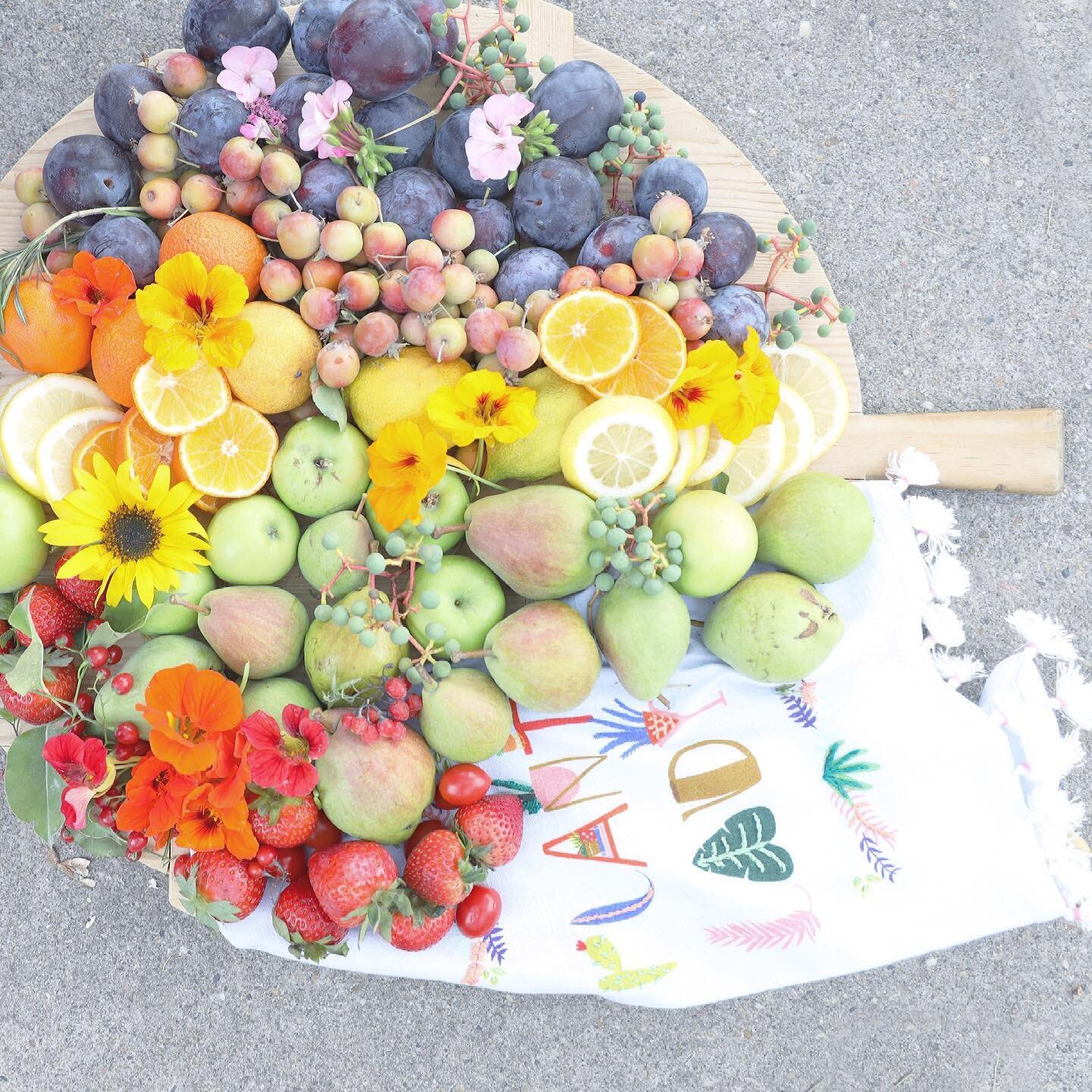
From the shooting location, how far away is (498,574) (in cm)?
130

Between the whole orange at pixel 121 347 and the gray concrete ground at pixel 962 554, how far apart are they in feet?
2.29

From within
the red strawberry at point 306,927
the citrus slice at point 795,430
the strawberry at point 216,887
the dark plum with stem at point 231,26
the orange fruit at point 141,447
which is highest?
the dark plum with stem at point 231,26

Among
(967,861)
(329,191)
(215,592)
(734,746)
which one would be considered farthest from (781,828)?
(329,191)

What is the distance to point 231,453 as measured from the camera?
4.09 feet

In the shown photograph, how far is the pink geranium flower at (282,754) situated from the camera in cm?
111

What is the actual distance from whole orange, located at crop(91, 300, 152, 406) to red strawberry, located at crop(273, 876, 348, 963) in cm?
78

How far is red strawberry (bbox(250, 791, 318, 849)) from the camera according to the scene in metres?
1.22

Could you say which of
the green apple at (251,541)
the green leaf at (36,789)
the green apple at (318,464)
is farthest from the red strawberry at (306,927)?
the green apple at (318,464)

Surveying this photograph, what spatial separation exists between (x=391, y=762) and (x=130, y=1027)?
93 cm

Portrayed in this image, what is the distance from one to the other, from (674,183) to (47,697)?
1212 mm

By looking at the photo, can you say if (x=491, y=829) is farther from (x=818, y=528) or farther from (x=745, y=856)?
(x=818, y=528)

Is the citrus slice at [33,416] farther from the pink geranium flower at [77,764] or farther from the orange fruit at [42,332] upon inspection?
the pink geranium flower at [77,764]

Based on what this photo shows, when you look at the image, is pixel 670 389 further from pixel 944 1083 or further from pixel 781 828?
pixel 944 1083

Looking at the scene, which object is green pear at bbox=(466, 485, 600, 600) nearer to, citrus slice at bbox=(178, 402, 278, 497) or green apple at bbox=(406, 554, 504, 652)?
green apple at bbox=(406, 554, 504, 652)
